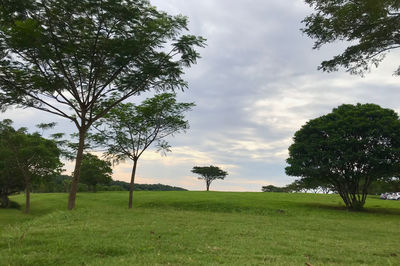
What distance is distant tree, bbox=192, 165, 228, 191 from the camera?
94.9m

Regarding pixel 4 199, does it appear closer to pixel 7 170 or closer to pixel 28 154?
pixel 7 170

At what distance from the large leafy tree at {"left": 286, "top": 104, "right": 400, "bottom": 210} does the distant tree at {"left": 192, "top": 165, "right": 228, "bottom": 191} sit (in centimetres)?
5847

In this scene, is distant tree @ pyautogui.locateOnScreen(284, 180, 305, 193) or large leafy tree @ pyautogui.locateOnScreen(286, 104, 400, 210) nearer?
large leafy tree @ pyautogui.locateOnScreen(286, 104, 400, 210)

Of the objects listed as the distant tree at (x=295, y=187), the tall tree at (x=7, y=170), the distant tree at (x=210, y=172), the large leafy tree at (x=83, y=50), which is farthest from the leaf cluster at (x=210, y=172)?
the large leafy tree at (x=83, y=50)

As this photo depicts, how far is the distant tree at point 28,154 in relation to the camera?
40156mm

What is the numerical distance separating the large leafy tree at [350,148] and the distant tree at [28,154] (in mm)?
35446

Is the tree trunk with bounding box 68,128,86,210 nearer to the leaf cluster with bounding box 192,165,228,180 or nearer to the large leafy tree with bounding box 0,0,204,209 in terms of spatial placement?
the large leafy tree with bounding box 0,0,204,209

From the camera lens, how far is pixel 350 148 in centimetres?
3225

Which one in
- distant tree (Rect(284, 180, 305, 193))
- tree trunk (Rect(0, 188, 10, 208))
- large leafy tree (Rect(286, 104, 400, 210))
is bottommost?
tree trunk (Rect(0, 188, 10, 208))

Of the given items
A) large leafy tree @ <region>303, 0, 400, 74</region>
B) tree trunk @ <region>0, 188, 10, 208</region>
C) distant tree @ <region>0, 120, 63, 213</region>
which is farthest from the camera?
tree trunk @ <region>0, 188, 10, 208</region>

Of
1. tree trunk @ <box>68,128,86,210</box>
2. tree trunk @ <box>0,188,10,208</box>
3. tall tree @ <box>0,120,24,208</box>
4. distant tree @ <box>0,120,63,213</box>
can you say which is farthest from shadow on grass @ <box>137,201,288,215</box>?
tree trunk @ <box>0,188,10,208</box>

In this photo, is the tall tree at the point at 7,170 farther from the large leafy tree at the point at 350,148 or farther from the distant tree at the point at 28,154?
the large leafy tree at the point at 350,148

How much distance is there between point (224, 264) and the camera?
682 centimetres

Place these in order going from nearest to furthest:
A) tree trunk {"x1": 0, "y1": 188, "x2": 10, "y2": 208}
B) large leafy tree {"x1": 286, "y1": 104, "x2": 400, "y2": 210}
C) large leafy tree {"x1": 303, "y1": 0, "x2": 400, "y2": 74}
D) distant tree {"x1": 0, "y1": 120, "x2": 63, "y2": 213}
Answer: large leafy tree {"x1": 303, "y1": 0, "x2": 400, "y2": 74}
large leafy tree {"x1": 286, "y1": 104, "x2": 400, "y2": 210}
distant tree {"x1": 0, "y1": 120, "x2": 63, "y2": 213}
tree trunk {"x1": 0, "y1": 188, "x2": 10, "y2": 208}
